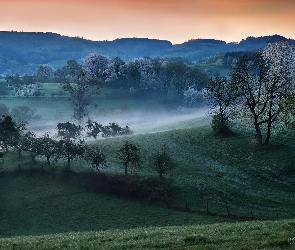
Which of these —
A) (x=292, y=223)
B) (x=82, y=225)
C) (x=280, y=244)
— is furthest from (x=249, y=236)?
(x=82, y=225)

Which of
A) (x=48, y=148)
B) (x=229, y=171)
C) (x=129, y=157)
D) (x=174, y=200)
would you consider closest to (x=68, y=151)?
(x=48, y=148)

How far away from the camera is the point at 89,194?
2474 inches

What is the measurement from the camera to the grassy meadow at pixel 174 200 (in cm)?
2739

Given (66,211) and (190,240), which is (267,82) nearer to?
(66,211)

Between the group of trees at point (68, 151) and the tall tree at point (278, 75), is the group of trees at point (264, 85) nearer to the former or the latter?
the tall tree at point (278, 75)

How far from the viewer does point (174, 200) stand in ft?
197

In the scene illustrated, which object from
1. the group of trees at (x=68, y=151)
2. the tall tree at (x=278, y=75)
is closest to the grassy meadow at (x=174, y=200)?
the group of trees at (x=68, y=151)

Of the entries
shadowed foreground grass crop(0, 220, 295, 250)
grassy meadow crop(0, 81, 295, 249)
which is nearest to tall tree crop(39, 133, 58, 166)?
grassy meadow crop(0, 81, 295, 249)

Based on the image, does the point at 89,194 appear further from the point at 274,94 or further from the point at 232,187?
the point at 274,94

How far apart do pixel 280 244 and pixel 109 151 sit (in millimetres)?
64936

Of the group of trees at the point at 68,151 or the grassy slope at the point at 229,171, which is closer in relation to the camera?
the grassy slope at the point at 229,171

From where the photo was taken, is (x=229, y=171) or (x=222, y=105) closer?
(x=229, y=171)

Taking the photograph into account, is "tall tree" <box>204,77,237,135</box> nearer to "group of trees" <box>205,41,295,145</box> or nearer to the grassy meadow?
the grassy meadow

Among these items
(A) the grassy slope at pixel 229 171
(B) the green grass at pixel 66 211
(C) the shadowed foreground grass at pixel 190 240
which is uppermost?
(C) the shadowed foreground grass at pixel 190 240
